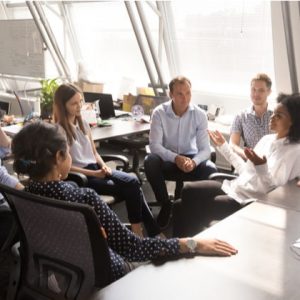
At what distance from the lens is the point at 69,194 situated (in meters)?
1.46

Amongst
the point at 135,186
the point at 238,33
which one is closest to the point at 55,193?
the point at 135,186

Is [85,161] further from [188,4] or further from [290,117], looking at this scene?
[188,4]

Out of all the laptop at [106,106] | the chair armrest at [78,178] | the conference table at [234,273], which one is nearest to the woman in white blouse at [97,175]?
the chair armrest at [78,178]

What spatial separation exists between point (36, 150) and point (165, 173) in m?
1.95

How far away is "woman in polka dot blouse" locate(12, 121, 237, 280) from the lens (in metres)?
1.44

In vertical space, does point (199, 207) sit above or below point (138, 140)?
below

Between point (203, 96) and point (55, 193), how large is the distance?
384 cm

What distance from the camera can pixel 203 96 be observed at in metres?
5.06

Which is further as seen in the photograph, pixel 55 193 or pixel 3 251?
pixel 3 251

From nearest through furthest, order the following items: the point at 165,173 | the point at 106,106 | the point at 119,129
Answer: the point at 165,173 → the point at 119,129 → the point at 106,106

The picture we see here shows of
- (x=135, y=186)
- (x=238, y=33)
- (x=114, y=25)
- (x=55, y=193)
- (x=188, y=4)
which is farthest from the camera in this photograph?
(x=114, y=25)

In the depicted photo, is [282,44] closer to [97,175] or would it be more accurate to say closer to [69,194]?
[97,175]

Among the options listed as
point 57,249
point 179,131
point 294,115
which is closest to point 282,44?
point 179,131

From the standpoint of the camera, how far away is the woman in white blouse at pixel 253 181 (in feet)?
7.24
